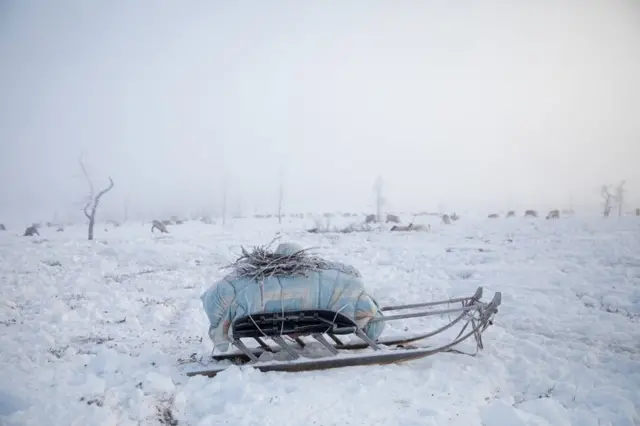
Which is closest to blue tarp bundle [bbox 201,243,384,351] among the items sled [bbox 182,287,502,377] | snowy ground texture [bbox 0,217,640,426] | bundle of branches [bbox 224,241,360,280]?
bundle of branches [bbox 224,241,360,280]

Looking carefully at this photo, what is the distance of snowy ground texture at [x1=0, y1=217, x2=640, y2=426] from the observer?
461cm

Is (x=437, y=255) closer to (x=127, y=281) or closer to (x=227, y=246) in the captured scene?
(x=227, y=246)

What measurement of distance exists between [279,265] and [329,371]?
1.79 metres

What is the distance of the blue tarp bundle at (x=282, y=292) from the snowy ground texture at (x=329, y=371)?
Answer: 83cm

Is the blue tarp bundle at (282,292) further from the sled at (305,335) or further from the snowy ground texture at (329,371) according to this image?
the snowy ground texture at (329,371)

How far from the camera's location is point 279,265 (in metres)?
5.86

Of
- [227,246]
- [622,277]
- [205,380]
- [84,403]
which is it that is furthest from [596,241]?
[84,403]

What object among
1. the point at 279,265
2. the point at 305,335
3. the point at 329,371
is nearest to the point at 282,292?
the point at 279,265

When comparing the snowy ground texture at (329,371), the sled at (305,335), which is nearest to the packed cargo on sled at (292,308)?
the sled at (305,335)

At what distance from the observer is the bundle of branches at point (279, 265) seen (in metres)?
5.87

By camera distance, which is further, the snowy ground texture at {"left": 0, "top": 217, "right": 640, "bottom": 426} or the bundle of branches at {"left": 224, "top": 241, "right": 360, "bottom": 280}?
the bundle of branches at {"left": 224, "top": 241, "right": 360, "bottom": 280}

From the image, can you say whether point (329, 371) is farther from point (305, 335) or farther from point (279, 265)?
point (279, 265)

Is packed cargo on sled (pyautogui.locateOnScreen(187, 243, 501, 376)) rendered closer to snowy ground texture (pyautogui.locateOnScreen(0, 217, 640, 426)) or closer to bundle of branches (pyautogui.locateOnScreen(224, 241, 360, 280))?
bundle of branches (pyautogui.locateOnScreen(224, 241, 360, 280))

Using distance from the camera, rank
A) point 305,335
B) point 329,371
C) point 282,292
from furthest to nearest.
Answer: point 305,335 < point 329,371 < point 282,292
